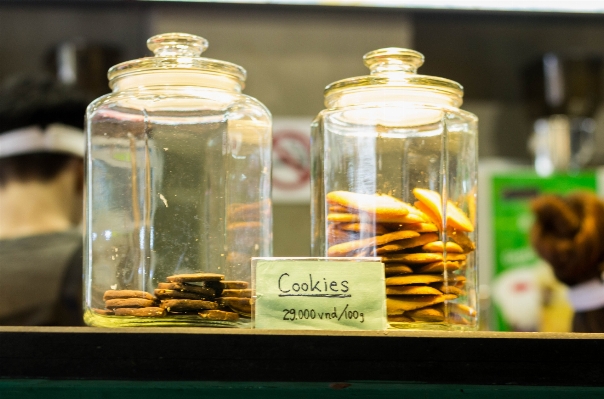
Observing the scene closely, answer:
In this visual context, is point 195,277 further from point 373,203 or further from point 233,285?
point 373,203

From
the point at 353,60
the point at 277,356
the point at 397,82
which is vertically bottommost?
the point at 277,356

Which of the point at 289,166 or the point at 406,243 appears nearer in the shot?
the point at 406,243

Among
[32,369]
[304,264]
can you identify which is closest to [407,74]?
[304,264]

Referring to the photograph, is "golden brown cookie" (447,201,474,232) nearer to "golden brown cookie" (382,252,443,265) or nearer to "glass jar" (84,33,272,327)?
"golden brown cookie" (382,252,443,265)

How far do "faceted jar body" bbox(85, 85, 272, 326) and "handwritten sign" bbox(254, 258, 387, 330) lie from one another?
8 centimetres

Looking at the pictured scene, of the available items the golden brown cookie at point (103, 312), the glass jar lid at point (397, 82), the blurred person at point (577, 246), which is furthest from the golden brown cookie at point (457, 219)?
the blurred person at point (577, 246)

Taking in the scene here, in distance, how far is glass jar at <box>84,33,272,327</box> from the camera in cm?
68

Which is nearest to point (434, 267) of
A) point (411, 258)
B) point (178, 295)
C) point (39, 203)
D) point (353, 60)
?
point (411, 258)

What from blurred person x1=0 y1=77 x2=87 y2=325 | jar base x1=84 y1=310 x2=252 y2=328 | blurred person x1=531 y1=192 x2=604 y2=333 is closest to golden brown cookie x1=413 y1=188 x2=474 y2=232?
jar base x1=84 y1=310 x2=252 y2=328

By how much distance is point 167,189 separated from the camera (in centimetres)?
69

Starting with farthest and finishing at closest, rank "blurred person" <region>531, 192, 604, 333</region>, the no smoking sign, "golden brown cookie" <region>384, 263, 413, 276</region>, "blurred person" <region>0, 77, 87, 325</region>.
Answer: the no smoking sign < "blurred person" <region>531, 192, 604, 333</region> < "blurred person" <region>0, 77, 87, 325</region> < "golden brown cookie" <region>384, 263, 413, 276</region>

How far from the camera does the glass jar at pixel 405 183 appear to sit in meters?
0.66

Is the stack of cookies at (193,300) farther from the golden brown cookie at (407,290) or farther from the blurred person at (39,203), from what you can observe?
the blurred person at (39,203)

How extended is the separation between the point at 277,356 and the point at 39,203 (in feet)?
4.66
